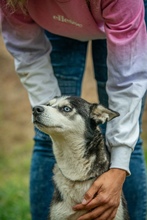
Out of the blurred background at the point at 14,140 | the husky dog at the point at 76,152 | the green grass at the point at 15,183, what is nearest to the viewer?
the husky dog at the point at 76,152

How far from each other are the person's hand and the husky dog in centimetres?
11

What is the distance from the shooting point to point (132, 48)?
10.9 ft

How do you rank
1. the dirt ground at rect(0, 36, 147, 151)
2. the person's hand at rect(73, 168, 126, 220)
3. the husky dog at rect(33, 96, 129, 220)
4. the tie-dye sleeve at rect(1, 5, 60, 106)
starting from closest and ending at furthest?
the person's hand at rect(73, 168, 126, 220) < the husky dog at rect(33, 96, 129, 220) < the tie-dye sleeve at rect(1, 5, 60, 106) < the dirt ground at rect(0, 36, 147, 151)

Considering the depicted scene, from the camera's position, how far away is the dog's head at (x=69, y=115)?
11.4 feet

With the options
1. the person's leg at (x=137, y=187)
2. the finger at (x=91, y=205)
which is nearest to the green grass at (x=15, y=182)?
the person's leg at (x=137, y=187)

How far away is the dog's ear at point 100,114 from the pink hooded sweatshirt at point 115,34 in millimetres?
32

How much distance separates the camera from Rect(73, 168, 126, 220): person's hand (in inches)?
134

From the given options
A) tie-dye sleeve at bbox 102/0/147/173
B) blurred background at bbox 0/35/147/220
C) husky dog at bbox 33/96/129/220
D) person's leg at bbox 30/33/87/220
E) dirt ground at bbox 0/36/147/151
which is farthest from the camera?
dirt ground at bbox 0/36/147/151

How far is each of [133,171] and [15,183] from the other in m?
2.02

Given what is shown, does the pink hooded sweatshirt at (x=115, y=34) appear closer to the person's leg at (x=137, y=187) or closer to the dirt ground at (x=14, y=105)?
the person's leg at (x=137, y=187)

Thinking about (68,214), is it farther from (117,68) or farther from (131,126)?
Answer: (117,68)

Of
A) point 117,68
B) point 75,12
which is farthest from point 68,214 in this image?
point 75,12

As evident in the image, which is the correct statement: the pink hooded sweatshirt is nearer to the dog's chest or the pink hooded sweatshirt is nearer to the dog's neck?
the dog's neck

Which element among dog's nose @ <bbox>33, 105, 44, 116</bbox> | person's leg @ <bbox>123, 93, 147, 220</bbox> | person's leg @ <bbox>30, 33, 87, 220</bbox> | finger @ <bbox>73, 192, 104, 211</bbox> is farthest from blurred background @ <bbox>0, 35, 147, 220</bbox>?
dog's nose @ <bbox>33, 105, 44, 116</bbox>
